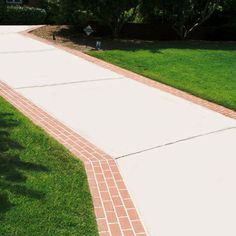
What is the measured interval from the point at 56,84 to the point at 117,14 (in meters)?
8.38

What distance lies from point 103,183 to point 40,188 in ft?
2.80

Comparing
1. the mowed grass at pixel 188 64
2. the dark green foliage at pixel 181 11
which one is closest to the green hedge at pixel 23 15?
the dark green foliage at pixel 181 11

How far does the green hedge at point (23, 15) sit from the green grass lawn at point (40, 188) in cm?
1673

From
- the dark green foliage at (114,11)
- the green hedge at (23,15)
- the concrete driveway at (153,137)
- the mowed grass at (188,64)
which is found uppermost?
the dark green foliage at (114,11)

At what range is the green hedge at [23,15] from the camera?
22125 mm

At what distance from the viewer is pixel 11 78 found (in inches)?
413

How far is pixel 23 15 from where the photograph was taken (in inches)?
880

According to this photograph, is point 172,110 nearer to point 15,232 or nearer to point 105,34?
point 15,232

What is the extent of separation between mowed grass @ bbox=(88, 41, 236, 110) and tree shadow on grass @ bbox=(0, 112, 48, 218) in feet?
16.0

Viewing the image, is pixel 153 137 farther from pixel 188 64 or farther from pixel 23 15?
pixel 23 15

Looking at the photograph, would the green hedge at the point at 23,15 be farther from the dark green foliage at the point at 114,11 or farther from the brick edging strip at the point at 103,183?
the brick edging strip at the point at 103,183

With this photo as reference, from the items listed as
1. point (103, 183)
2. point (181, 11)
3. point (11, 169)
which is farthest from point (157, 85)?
point (181, 11)

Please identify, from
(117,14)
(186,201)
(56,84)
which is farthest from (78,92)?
(117,14)

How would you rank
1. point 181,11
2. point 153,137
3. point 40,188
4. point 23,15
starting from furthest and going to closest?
point 23,15 < point 181,11 < point 153,137 < point 40,188
